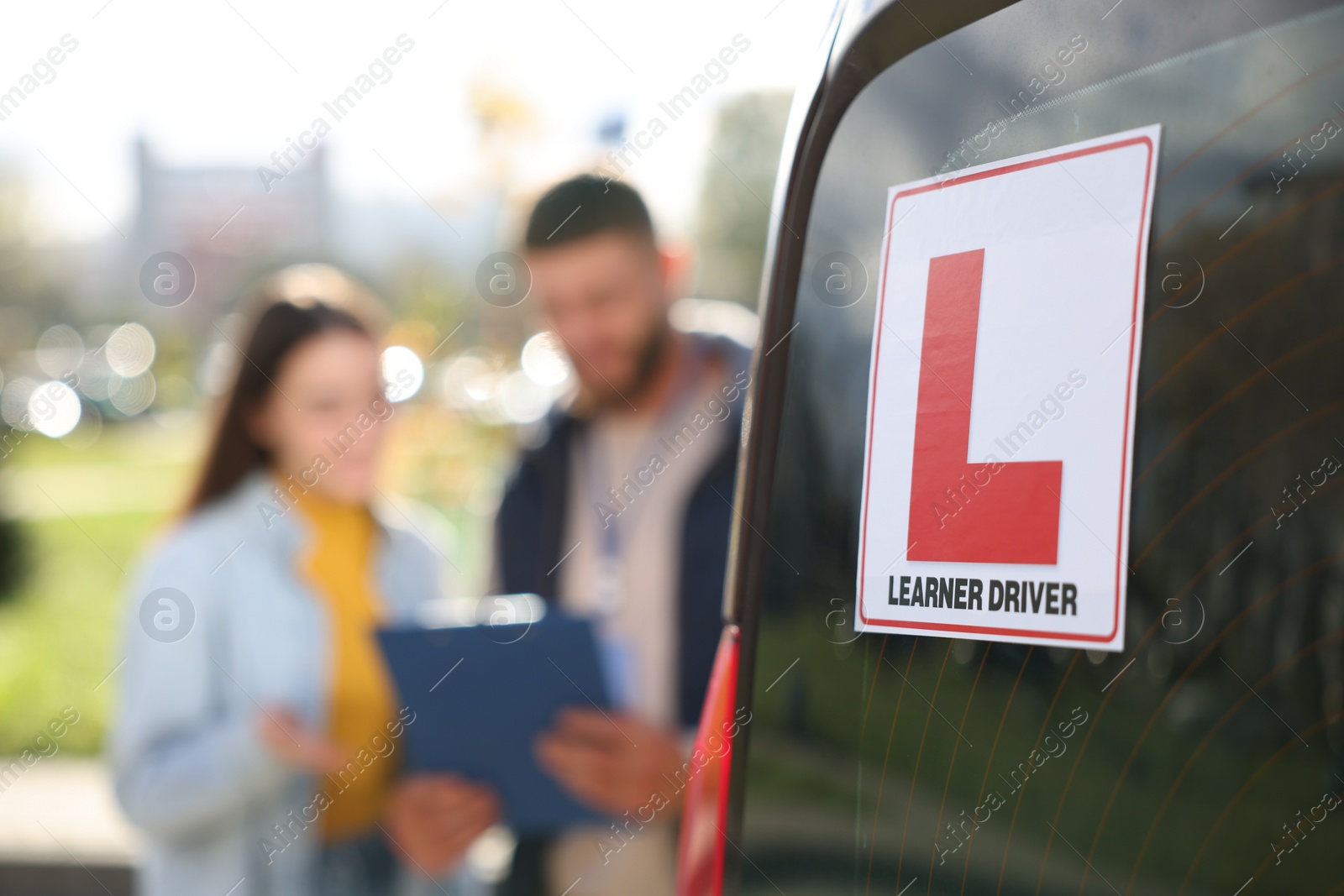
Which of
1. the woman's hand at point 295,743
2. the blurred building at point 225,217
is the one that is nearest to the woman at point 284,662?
the woman's hand at point 295,743

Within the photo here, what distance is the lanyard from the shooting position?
302 cm

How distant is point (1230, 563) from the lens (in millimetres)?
916

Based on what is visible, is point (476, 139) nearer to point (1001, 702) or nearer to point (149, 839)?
point (149, 839)

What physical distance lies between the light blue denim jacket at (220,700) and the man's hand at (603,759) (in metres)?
0.53

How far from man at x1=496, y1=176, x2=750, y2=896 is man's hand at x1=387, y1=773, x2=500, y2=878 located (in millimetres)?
208

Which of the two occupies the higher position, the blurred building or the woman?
the blurred building

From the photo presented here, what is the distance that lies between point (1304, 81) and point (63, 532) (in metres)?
18.0

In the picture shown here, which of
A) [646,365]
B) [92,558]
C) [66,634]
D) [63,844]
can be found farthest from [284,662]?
[92,558]

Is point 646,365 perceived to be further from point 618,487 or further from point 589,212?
point 589,212

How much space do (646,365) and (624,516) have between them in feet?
1.33

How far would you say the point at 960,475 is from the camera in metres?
1.08

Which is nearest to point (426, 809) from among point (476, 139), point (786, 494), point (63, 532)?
point (786, 494)

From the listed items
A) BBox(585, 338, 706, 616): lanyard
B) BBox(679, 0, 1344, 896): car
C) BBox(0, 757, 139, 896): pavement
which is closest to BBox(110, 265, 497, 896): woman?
BBox(585, 338, 706, 616): lanyard

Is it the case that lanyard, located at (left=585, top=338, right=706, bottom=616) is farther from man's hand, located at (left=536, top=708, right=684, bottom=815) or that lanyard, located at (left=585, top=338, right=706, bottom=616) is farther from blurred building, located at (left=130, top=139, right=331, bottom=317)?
blurred building, located at (left=130, top=139, right=331, bottom=317)
